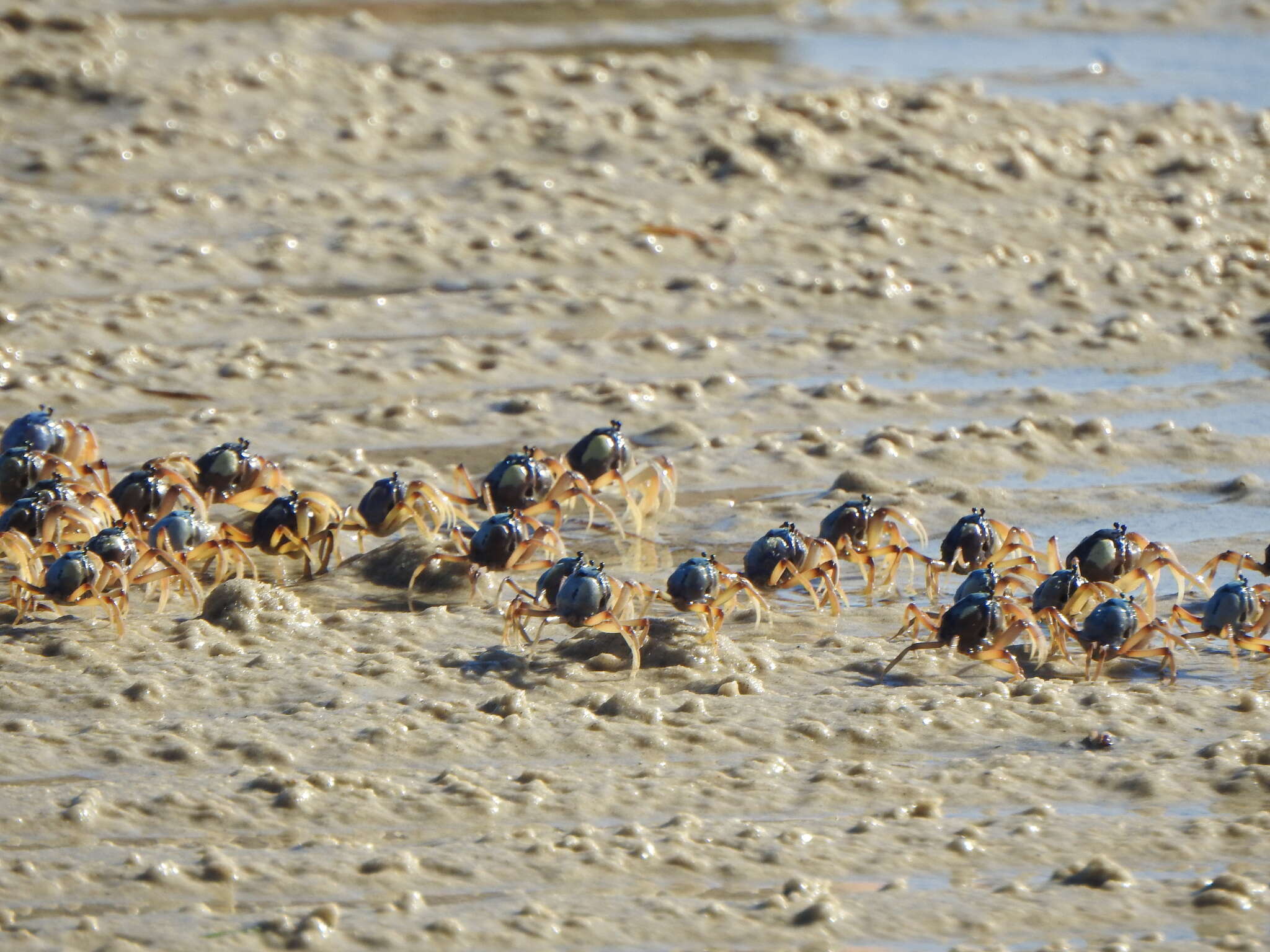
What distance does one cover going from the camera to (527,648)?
17.5 feet

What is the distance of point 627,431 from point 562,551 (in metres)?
1.25

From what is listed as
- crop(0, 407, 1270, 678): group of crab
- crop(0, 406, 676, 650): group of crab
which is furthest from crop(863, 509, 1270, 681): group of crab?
crop(0, 406, 676, 650): group of crab

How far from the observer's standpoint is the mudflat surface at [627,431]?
412 cm

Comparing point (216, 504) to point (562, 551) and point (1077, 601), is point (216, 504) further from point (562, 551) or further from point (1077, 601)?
point (1077, 601)

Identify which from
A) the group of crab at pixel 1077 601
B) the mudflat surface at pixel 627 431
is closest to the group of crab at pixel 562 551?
the group of crab at pixel 1077 601

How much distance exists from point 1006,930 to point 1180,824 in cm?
66

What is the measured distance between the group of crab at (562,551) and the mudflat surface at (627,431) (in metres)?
0.11

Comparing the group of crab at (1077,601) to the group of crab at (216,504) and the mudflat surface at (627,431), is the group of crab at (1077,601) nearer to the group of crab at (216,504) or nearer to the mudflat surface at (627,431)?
the mudflat surface at (627,431)

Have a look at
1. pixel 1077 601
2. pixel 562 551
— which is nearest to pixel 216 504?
pixel 562 551

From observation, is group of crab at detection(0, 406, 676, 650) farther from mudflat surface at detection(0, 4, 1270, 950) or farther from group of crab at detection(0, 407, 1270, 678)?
mudflat surface at detection(0, 4, 1270, 950)

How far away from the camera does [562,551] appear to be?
20.2 ft

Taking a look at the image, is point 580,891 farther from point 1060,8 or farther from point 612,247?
point 1060,8

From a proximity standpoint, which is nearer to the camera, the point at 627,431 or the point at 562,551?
the point at 562,551

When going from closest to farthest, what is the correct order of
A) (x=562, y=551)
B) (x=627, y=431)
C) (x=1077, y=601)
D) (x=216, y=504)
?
(x=1077, y=601)
(x=562, y=551)
(x=216, y=504)
(x=627, y=431)
